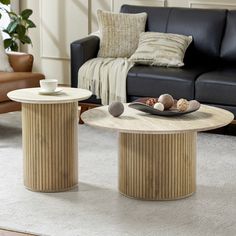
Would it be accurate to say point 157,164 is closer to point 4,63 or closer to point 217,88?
point 217,88

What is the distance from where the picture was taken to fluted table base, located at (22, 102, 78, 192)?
11.8ft

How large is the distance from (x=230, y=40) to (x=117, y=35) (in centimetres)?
90

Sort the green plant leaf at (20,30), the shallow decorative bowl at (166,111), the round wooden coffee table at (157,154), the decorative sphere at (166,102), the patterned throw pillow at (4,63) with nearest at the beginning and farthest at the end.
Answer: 1. the round wooden coffee table at (157,154)
2. the shallow decorative bowl at (166,111)
3. the decorative sphere at (166,102)
4. the patterned throw pillow at (4,63)
5. the green plant leaf at (20,30)

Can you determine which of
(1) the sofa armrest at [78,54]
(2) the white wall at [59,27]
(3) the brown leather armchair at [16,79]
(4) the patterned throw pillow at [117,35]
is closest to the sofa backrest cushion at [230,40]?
(4) the patterned throw pillow at [117,35]

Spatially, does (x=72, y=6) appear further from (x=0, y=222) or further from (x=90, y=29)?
(x=0, y=222)

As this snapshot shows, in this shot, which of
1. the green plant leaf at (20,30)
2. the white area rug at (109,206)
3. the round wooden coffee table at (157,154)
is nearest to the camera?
the white area rug at (109,206)

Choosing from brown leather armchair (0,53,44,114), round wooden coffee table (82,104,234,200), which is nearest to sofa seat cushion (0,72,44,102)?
brown leather armchair (0,53,44,114)

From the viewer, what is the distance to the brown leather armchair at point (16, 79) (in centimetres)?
480

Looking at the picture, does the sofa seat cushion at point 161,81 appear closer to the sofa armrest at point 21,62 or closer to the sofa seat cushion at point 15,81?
the sofa seat cushion at point 15,81

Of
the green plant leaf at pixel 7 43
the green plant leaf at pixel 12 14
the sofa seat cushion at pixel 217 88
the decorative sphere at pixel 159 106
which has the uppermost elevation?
the green plant leaf at pixel 12 14

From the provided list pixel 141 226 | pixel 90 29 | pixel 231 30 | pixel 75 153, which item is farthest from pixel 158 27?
pixel 141 226

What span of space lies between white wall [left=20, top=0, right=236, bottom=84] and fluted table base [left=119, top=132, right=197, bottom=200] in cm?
A: 281

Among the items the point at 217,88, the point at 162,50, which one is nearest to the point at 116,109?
the point at 217,88

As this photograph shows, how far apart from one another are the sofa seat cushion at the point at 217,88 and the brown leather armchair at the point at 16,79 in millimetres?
1243
